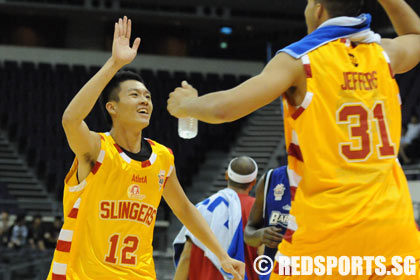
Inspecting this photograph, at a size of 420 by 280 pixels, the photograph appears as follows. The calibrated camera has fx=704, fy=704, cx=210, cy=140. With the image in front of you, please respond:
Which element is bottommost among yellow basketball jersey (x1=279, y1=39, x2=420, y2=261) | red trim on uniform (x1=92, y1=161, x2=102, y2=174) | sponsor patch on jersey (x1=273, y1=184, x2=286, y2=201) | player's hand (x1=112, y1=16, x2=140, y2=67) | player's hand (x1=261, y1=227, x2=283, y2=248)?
yellow basketball jersey (x1=279, y1=39, x2=420, y2=261)

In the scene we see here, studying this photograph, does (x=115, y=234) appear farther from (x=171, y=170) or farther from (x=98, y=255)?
(x=171, y=170)

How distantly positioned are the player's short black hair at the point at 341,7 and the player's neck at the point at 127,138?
78.3 inches

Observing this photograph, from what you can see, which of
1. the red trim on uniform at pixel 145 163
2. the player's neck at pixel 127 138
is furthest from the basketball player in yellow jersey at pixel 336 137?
the player's neck at pixel 127 138

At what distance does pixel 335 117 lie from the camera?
263 centimetres

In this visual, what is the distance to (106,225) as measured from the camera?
4.09m

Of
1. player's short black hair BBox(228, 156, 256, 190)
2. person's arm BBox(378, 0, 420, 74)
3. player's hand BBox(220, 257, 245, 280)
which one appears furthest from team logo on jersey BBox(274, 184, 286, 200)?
person's arm BBox(378, 0, 420, 74)

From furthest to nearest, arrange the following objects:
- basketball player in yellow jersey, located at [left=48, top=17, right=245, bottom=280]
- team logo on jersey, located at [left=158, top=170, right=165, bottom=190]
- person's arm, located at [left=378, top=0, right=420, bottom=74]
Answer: team logo on jersey, located at [left=158, top=170, right=165, bottom=190] < basketball player in yellow jersey, located at [left=48, top=17, right=245, bottom=280] < person's arm, located at [left=378, top=0, right=420, bottom=74]

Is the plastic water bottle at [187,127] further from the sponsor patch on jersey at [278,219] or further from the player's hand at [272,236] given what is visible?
the sponsor patch on jersey at [278,219]

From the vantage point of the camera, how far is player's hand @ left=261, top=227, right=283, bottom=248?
14.7ft

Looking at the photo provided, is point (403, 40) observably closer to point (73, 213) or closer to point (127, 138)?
point (127, 138)

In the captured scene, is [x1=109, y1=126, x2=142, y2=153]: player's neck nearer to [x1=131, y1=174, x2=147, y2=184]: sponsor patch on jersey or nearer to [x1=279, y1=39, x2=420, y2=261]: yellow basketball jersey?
[x1=131, y1=174, x2=147, y2=184]: sponsor patch on jersey

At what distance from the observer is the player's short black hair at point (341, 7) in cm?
275

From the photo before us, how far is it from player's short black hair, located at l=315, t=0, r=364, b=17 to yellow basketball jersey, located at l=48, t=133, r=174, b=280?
6.16 feet

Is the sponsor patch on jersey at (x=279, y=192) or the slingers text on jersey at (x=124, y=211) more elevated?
the sponsor patch on jersey at (x=279, y=192)
